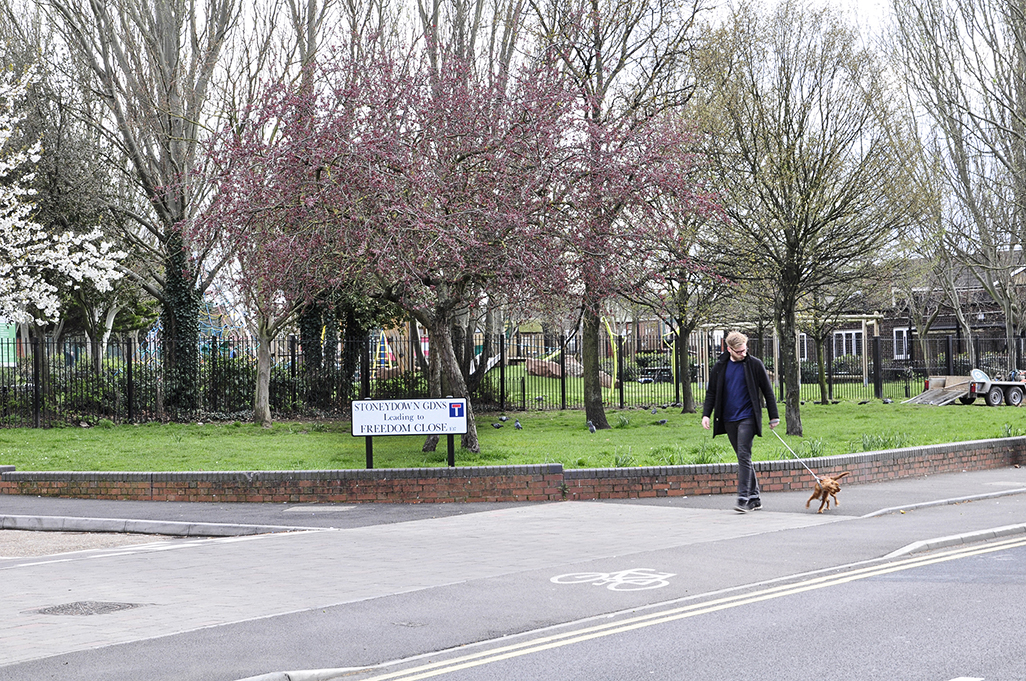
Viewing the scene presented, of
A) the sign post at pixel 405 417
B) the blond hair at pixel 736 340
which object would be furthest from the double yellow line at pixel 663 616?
the sign post at pixel 405 417

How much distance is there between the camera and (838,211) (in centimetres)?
1934

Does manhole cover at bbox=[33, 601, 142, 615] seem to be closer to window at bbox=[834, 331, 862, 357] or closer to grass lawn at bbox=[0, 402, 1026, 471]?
grass lawn at bbox=[0, 402, 1026, 471]

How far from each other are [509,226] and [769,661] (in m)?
9.74

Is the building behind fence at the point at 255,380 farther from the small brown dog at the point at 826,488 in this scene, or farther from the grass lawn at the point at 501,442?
the small brown dog at the point at 826,488

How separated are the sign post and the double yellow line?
663cm

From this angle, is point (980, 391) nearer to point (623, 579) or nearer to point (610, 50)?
point (610, 50)

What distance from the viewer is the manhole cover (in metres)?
7.38

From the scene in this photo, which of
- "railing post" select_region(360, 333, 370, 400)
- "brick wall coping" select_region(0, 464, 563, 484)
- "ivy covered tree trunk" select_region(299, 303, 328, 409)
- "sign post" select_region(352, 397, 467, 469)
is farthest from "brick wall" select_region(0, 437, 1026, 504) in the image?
"ivy covered tree trunk" select_region(299, 303, 328, 409)

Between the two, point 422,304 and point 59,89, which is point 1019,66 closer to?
point 422,304

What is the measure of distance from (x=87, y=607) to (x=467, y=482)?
6288 mm

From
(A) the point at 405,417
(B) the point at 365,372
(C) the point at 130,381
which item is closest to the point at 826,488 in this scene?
(A) the point at 405,417

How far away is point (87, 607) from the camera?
24.7 feet

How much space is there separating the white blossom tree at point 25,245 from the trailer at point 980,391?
22.6m

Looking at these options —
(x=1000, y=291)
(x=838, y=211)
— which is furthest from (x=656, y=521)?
(x=1000, y=291)
